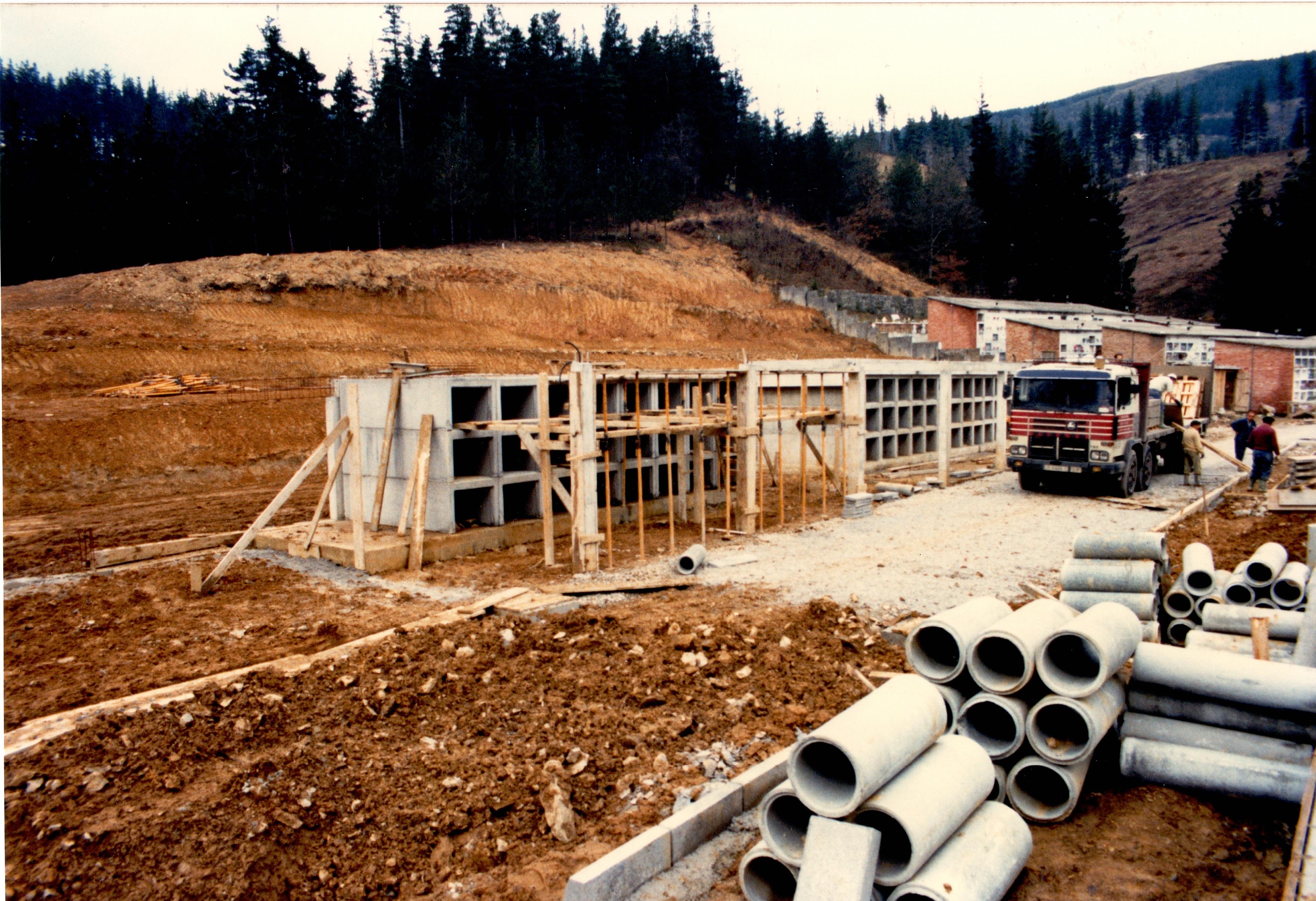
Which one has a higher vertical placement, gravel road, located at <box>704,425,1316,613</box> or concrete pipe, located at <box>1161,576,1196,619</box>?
concrete pipe, located at <box>1161,576,1196,619</box>

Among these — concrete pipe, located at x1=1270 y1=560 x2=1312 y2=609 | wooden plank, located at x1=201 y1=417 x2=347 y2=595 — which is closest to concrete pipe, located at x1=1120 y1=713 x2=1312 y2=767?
concrete pipe, located at x1=1270 y1=560 x2=1312 y2=609

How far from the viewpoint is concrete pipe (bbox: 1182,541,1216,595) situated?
30.9 ft

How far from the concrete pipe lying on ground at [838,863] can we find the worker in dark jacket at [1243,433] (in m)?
18.8

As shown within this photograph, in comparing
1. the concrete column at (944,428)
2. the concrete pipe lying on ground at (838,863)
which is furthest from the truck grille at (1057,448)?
the concrete pipe lying on ground at (838,863)

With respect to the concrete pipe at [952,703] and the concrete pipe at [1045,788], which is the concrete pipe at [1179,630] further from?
the concrete pipe at [952,703]

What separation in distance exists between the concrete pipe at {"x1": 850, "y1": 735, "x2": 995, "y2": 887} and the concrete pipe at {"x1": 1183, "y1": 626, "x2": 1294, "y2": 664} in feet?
11.2

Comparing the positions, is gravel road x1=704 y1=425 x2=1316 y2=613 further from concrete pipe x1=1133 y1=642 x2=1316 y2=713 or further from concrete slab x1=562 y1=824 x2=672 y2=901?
concrete slab x1=562 y1=824 x2=672 y2=901

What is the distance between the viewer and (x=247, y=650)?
9.77m

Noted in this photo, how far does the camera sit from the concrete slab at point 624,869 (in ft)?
16.2

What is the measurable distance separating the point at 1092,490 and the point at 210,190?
43.3m

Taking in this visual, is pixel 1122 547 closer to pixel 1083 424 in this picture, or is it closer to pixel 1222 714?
pixel 1222 714

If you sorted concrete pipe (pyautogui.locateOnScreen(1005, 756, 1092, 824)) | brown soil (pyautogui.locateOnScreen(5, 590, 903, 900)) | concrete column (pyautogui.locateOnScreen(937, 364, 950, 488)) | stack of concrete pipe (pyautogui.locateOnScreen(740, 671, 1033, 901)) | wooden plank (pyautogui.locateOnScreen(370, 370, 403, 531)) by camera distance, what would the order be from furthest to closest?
concrete column (pyautogui.locateOnScreen(937, 364, 950, 488)) < wooden plank (pyautogui.locateOnScreen(370, 370, 403, 531)) < concrete pipe (pyautogui.locateOnScreen(1005, 756, 1092, 824)) < brown soil (pyautogui.locateOnScreen(5, 590, 903, 900)) < stack of concrete pipe (pyautogui.locateOnScreen(740, 671, 1033, 901))

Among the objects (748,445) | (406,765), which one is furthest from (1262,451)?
(406,765)

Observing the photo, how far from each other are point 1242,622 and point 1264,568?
45.7 inches
